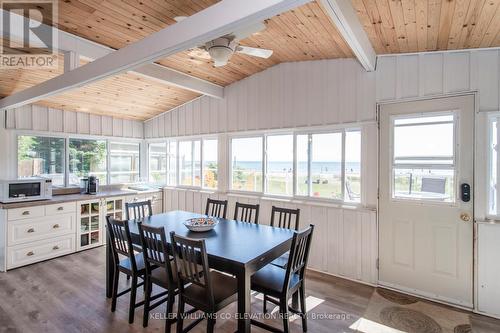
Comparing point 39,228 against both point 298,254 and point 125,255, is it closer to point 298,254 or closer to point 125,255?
point 125,255

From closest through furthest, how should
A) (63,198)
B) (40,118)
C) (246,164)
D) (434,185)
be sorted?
(434,185), (63,198), (40,118), (246,164)

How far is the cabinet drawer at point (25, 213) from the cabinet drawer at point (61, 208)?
74 millimetres

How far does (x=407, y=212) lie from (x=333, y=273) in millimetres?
1243

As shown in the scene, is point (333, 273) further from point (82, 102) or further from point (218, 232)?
point (82, 102)

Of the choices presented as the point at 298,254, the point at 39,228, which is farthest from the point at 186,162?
the point at 298,254

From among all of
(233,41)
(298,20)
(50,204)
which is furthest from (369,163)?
(50,204)

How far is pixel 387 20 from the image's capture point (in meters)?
2.30

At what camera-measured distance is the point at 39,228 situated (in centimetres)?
391

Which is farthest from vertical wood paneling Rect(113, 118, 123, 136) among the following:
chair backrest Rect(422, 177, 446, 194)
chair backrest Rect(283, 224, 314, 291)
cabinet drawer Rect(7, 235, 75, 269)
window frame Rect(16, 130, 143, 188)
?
chair backrest Rect(422, 177, 446, 194)

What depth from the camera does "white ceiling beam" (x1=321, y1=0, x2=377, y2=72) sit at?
1845 millimetres

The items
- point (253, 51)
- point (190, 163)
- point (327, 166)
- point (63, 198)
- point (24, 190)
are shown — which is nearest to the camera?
point (253, 51)

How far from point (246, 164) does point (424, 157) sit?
8.50 ft

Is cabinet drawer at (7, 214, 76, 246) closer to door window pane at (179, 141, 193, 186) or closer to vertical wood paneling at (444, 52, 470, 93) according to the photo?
door window pane at (179, 141, 193, 186)

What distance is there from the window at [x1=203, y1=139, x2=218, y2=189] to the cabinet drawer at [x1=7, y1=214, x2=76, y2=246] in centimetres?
228
